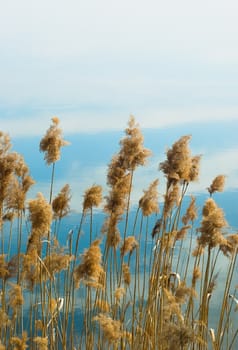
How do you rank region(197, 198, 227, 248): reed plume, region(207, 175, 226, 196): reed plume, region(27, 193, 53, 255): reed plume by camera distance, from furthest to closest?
region(207, 175, 226, 196): reed plume, region(27, 193, 53, 255): reed plume, region(197, 198, 227, 248): reed plume

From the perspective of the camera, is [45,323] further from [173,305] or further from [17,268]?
[173,305]

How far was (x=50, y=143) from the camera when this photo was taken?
2.77m

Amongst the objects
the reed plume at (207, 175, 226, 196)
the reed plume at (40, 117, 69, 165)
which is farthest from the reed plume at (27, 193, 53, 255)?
the reed plume at (207, 175, 226, 196)

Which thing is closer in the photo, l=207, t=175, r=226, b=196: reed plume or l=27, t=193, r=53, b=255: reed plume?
l=27, t=193, r=53, b=255: reed plume

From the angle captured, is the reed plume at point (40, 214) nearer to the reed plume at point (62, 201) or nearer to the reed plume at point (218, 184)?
the reed plume at point (62, 201)

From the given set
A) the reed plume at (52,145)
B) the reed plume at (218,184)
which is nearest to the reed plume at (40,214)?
the reed plume at (52,145)

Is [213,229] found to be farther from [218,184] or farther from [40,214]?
[218,184]

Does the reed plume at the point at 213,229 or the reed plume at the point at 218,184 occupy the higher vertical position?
the reed plume at the point at 218,184

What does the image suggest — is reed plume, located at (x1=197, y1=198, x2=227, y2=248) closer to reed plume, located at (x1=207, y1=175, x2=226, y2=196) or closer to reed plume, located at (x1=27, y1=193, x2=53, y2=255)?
reed plume, located at (x1=27, y1=193, x2=53, y2=255)

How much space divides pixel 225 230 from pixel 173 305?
63 cm

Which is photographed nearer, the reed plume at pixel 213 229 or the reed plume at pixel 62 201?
the reed plume at pixel 213 229

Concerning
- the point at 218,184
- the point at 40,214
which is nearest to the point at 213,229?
the point at 40,214

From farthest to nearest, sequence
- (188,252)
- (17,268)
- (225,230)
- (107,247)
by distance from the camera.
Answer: (188,252), (107,247), (17,268), (225,230)

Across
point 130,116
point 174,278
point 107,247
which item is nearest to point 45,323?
point 107,247
